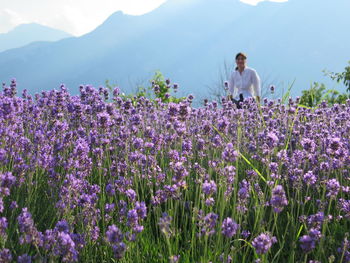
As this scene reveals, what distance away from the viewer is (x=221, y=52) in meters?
176

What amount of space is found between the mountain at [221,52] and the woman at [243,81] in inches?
5420

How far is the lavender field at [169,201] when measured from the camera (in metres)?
1.85

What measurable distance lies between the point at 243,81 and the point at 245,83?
8 cm

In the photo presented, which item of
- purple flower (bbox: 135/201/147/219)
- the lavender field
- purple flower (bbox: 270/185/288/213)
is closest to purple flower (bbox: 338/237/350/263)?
the lavender field

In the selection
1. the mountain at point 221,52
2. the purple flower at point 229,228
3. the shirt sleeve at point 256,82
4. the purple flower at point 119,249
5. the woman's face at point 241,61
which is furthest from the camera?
the mountain at point 221,52

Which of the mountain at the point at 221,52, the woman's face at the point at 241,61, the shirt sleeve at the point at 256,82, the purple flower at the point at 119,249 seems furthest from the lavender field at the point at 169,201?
the mountain at the point at 221,52

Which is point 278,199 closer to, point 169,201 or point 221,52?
point 169,201

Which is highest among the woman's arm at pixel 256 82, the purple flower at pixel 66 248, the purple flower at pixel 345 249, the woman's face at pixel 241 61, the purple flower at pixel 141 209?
the woman's face at pixel 241 61

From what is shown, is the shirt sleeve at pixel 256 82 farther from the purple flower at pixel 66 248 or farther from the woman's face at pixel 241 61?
the purple flower at pixel 66 248

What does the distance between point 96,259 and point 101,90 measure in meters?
3.20

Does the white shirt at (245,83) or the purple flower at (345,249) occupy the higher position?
the white shirt at (245,83)

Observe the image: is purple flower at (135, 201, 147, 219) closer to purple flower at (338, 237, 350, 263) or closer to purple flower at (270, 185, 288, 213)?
purple flower at (270, 185, 288, 213)

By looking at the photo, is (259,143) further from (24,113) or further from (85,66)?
(85,66)

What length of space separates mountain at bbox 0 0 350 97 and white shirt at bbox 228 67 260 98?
137674mm
